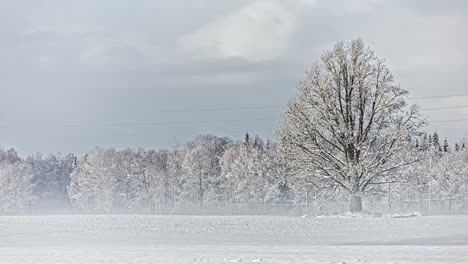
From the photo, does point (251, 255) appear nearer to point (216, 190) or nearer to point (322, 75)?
point (322, 75)

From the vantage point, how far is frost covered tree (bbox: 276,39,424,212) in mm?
50594

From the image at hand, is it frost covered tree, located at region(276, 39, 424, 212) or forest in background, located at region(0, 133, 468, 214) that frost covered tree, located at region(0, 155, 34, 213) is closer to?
forest in background, located at region(0, 133, 468, 214)

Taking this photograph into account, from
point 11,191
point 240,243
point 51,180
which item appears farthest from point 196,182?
point 240,243

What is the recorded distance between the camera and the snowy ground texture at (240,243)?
18844mm

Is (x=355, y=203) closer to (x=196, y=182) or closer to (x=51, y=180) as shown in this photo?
(x=196, y=182)

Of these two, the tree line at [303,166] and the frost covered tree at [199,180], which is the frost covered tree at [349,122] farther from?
the frost covered tree at [199,180]

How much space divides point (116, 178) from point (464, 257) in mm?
114659

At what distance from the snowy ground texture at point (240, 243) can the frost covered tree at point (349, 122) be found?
1340 cm

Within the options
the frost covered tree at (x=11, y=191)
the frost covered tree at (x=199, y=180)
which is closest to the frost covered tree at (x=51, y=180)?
the frost covered tree at (x=11, y=191)

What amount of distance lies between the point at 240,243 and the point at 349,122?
27007 millimetres

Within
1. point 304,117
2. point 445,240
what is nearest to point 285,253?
point 445,240

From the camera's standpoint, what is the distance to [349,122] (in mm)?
51188

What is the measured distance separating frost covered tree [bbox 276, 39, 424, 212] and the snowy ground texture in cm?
1340

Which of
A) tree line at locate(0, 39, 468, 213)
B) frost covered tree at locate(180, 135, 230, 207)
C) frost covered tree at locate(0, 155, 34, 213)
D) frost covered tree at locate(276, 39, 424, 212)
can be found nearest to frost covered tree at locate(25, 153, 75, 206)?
tree line at locate(0, 39, 468, 213)
